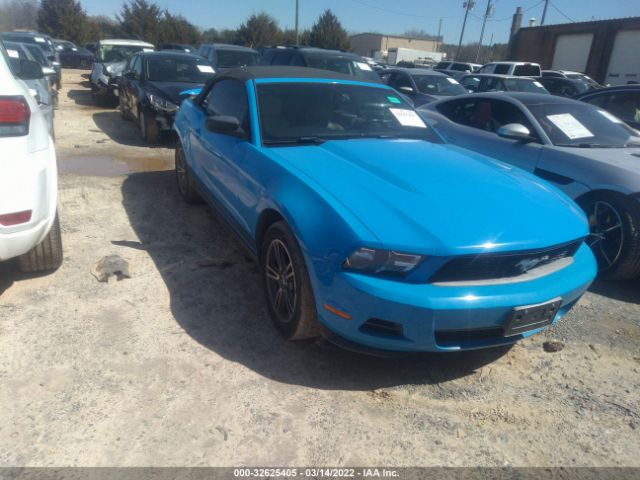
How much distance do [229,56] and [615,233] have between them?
36.0 ft

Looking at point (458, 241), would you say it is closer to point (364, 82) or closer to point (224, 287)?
point (224, 287)

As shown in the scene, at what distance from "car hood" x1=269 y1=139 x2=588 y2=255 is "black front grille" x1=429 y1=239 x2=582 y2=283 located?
5 centimetres

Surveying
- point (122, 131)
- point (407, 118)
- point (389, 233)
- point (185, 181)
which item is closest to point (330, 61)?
point (122, 131)

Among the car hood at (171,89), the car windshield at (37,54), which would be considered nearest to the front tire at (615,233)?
the car hood at (171,89)

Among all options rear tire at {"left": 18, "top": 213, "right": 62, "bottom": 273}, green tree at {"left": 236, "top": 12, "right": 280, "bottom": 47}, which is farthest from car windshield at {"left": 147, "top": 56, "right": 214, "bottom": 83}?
green tree at {"left": 236, "top": 12, "right": 280, "bottom": 47}

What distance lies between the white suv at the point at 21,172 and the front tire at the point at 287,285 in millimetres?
1360

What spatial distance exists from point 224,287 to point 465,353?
178 cm

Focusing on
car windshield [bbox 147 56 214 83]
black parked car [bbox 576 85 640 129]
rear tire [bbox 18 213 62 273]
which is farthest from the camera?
car windshield [bbox 147 56 214 83]

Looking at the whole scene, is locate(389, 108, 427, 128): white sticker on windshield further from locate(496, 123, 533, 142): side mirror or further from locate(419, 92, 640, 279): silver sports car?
locate(496, 123, 533, 142): side mirror

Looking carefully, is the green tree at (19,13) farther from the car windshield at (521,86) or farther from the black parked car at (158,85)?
the car windshield at (521,86)

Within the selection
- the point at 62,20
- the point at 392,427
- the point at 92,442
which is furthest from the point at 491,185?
the point at 62,20

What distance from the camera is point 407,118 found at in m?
4.00

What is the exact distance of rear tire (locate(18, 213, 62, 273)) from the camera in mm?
3449

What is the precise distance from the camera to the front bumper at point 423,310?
2.26m
